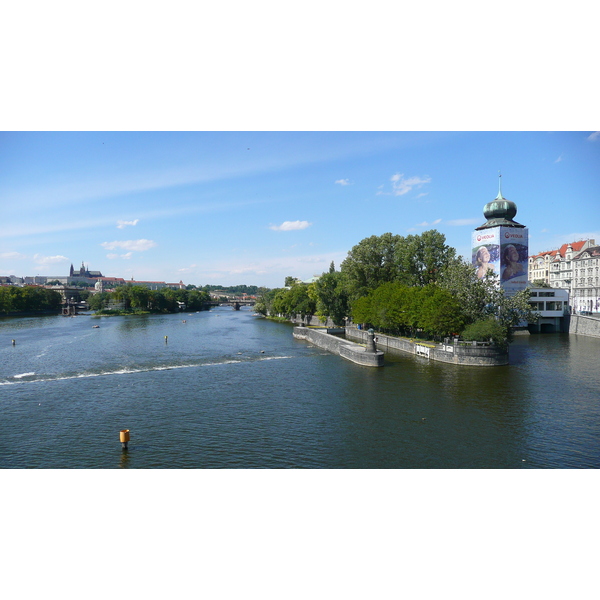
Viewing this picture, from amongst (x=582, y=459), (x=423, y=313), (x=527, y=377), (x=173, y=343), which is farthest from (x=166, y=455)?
(x=173, y=343)

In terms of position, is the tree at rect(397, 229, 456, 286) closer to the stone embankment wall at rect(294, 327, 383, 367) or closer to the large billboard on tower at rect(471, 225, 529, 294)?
the large billboard on tower at rect(471, 225, 529, 294)

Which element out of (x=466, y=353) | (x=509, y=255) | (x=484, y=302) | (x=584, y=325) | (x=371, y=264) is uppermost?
(x=509, y=255)

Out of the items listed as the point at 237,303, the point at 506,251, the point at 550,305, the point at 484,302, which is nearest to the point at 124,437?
the point at 484,302

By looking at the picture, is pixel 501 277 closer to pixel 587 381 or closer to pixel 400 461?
pixel 587 381

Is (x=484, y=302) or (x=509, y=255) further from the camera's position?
(x=509, y=255)

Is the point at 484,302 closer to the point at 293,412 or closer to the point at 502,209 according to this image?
the point at 293,412

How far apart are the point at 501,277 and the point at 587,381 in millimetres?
38732

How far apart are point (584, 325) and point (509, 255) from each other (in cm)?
1511

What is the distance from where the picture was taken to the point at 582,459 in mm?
18031

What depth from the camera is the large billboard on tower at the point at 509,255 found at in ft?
227

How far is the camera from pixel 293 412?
79.8 ft

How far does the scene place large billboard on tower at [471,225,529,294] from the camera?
227 ft

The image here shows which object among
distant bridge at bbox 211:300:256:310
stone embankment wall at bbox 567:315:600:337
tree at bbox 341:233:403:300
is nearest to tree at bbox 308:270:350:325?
tree at bbox 341:233:403:300

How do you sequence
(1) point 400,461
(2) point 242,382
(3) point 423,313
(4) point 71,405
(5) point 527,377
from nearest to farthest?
(1) point 400,461
(4) point 71,405
(2) point 242,382
(5) point 527,377
(3) point 423,313
